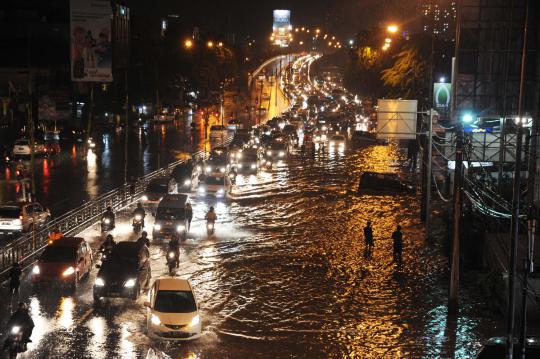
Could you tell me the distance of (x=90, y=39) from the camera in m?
43.3

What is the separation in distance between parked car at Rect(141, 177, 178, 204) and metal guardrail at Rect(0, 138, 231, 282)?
2.79 feet

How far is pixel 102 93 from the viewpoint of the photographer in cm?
8538

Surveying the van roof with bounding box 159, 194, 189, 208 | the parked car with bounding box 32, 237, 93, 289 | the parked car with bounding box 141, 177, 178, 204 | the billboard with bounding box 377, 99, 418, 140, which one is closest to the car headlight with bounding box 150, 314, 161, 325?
the parked car with bounding box 32, 237, 93, 289

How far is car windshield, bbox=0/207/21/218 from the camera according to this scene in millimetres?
28484

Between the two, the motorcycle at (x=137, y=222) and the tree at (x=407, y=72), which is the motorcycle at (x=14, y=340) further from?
the tree at (x=407, y=72)

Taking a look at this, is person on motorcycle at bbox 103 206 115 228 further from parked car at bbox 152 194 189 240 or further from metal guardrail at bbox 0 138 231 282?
parked car at bbox 152 194 189 240

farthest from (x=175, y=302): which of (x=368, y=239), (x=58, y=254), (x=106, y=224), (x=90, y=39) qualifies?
(x=90, y=39)

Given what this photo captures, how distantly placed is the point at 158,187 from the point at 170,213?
7659 mm

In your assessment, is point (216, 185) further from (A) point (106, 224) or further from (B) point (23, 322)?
(B) point (23, 322)

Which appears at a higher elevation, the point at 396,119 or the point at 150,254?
the point at 396,119

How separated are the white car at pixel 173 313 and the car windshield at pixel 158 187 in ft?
60.4

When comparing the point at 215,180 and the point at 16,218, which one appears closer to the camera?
the point at 16,218

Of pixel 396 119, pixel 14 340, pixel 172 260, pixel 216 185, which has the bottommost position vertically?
pixel 172 260

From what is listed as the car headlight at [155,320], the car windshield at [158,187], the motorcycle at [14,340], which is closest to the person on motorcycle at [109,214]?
the car windshield at [158,187]
